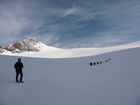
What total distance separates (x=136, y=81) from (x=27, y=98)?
8062 mm

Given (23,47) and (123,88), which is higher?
(23,47)

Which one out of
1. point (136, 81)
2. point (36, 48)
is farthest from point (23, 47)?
point (136, 81)

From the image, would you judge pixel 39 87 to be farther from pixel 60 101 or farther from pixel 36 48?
pixel 36 48

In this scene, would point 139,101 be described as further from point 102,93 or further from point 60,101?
point 60,101

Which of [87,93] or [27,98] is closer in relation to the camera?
[27,98]

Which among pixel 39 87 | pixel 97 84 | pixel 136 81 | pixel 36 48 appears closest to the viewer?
pixel 39 87

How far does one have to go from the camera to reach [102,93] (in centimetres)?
871

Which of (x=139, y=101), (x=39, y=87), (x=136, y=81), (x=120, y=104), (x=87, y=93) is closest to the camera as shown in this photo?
(x=120, y=104)

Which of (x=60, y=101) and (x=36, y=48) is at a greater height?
(x=36, y=48)

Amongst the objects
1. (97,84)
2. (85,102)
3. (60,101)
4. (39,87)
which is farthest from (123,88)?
(39,87)

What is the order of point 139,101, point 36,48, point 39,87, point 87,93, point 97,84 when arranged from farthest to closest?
point 36,48, point 97,84, point 39,87, point 87,93, point 139,101

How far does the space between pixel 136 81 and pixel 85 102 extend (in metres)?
5.98

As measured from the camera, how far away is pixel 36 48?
12581 centimetres

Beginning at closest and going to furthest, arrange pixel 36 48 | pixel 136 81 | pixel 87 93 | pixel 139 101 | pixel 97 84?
pixel 139 101, pixel 87 93, pixel 97 84, pixel 136 81, pixel 36 48
